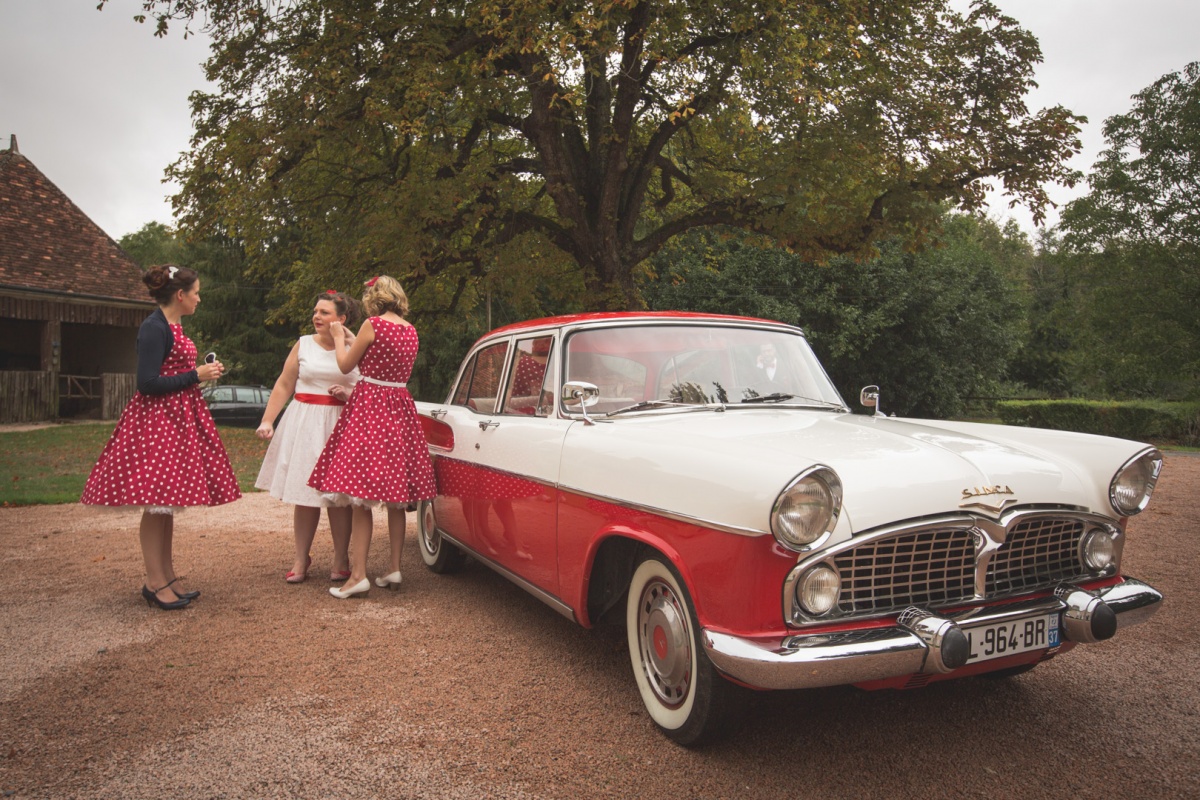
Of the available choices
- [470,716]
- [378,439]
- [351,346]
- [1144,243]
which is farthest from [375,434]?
[1144,243]

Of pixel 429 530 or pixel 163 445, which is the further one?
pixel 429 530

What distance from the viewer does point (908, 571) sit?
279cm

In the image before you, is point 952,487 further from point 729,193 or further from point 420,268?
point 729,193

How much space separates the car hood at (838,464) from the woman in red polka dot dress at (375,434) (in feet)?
5.40

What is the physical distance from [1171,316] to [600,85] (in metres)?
21.2

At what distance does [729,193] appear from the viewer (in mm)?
14805

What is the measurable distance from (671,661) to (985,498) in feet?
4.25

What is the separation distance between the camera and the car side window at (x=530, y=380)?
14.0 ft

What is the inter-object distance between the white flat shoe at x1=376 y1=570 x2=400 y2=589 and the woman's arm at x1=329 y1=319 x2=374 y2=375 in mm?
1408

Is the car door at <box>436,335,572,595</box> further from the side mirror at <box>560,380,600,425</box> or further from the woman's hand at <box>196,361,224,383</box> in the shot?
the woman's hand at <box>196,361,224,383</box>

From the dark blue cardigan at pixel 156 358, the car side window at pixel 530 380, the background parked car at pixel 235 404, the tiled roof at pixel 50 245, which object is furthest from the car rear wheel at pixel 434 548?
the tiled roof at pixel 50 245

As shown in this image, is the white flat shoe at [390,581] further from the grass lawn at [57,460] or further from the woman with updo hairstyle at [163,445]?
the grass lawn at [57,460]

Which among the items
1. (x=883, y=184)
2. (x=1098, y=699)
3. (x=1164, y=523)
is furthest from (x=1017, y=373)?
(x=1098, y=699)

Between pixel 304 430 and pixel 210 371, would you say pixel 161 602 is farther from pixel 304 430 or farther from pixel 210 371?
pixel 210 371
